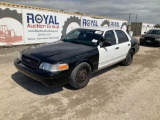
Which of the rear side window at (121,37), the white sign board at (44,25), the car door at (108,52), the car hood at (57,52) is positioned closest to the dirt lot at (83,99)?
the car door at (108,52)

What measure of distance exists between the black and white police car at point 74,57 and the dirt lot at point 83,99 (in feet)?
1.32

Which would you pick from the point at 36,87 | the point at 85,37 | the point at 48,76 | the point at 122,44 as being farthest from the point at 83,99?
the point at 122,44

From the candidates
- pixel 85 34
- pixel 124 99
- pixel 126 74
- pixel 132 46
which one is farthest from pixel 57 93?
pixel 132 46

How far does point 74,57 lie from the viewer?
3.86 meters

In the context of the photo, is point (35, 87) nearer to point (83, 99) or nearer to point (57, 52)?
point (57, 52)

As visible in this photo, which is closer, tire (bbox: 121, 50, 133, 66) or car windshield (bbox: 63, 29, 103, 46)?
car windshield (bbox: 63, 29, 103, 46)

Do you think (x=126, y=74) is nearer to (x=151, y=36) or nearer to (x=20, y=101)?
(x=20, y=101)

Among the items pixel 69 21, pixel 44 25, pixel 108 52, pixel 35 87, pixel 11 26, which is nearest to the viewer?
pixel 35 87

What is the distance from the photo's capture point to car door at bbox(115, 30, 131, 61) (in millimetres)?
5684

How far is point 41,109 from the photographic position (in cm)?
321

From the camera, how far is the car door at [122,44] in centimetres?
568

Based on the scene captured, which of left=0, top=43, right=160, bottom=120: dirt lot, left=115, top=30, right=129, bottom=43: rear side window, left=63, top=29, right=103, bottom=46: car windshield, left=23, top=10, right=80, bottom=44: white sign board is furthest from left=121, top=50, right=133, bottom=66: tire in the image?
left=23, top=10, right=80, bottom=44: white sign board

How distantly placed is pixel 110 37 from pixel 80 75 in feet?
6.32

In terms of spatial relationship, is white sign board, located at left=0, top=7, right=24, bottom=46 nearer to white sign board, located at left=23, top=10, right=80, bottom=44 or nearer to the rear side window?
white sign board, located at left=23, top=10, right=80, bottom=44
